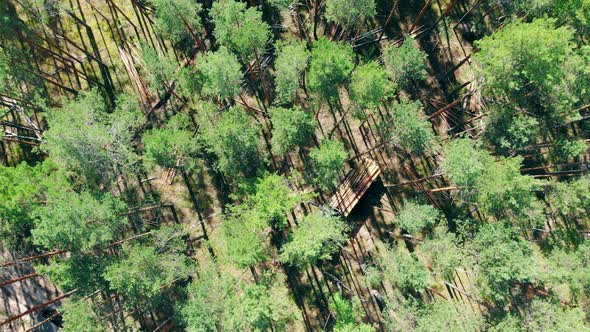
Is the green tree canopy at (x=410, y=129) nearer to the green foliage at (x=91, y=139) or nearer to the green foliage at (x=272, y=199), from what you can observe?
Result: the green foliage at (x=272, y=199)

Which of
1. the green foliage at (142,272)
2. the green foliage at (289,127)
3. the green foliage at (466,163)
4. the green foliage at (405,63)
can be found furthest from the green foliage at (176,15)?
the green foliage at (466,163)

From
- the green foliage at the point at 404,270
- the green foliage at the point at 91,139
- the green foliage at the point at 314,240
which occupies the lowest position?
the green foliage at the point at 404,270

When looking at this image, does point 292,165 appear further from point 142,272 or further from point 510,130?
point 510,130

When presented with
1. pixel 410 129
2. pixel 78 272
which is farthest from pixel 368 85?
pixel 78 272

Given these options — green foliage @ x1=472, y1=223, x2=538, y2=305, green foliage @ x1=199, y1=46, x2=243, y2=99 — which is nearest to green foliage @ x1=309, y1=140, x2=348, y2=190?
green foliage @ x1=199, y1=46, x2=243, y2=99

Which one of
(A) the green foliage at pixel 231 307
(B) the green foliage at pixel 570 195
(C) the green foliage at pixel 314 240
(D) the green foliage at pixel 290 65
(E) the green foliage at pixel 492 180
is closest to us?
(E) the green foliage at pixel 492 180

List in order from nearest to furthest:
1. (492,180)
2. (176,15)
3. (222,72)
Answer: (492,180)
(222,72)
(176,15)
